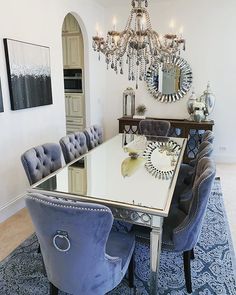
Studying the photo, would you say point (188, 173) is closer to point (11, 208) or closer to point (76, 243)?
point (76, 243)

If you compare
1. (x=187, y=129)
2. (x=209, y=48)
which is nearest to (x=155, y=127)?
(x=187, y=129)

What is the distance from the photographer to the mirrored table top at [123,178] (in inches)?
67.6

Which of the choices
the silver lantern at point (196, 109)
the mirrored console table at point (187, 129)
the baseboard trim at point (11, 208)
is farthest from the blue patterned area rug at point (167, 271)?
the silver lantern at point (196, 109)

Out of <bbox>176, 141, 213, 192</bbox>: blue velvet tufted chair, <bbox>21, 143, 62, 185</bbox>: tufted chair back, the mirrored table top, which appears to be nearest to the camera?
the mirrored table top

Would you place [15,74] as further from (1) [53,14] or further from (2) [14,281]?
(2) [14,281]

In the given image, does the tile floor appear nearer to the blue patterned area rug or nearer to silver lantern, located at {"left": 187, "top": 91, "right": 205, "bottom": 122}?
the blue patterned area rug

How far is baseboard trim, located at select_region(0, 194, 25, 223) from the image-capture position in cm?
292

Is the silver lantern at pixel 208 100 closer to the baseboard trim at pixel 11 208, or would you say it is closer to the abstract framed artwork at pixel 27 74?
the abstract framed artwork at pixel 27 74

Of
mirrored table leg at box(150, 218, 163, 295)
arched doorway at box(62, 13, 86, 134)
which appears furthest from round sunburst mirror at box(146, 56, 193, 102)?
mirrored table leg at box(150, 218, 163, 295)

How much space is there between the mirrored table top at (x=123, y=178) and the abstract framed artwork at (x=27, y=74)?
1.09m

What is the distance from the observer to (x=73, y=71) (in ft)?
16.4

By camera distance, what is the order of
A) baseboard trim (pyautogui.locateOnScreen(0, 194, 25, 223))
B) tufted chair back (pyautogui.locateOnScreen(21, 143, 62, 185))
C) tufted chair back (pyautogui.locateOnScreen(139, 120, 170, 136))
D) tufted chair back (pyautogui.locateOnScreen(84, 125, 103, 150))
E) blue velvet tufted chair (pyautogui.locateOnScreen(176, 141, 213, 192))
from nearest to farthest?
1. tufted chair back (pyautogui.locateOnScreen(21, 143, 62, 185))
2. blue velvet tufted chair (pyautogui.locateOnScreen(176, 141, 213, 192))
3. baseboard trim (pyautogui.locateOnScreen(0, 194, 25, 223))
4. tufted chair back (pyautogui.locateOnScreen(84, 125, 103, 150))
5. tufted chair back (pyautogui.locateOnScreen(139, 120, 170, 136))

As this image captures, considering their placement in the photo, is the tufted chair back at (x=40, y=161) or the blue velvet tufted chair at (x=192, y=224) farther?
the tufted chair back at (x=40, y=161)

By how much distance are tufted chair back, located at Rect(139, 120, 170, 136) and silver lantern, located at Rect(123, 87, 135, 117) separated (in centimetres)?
107
